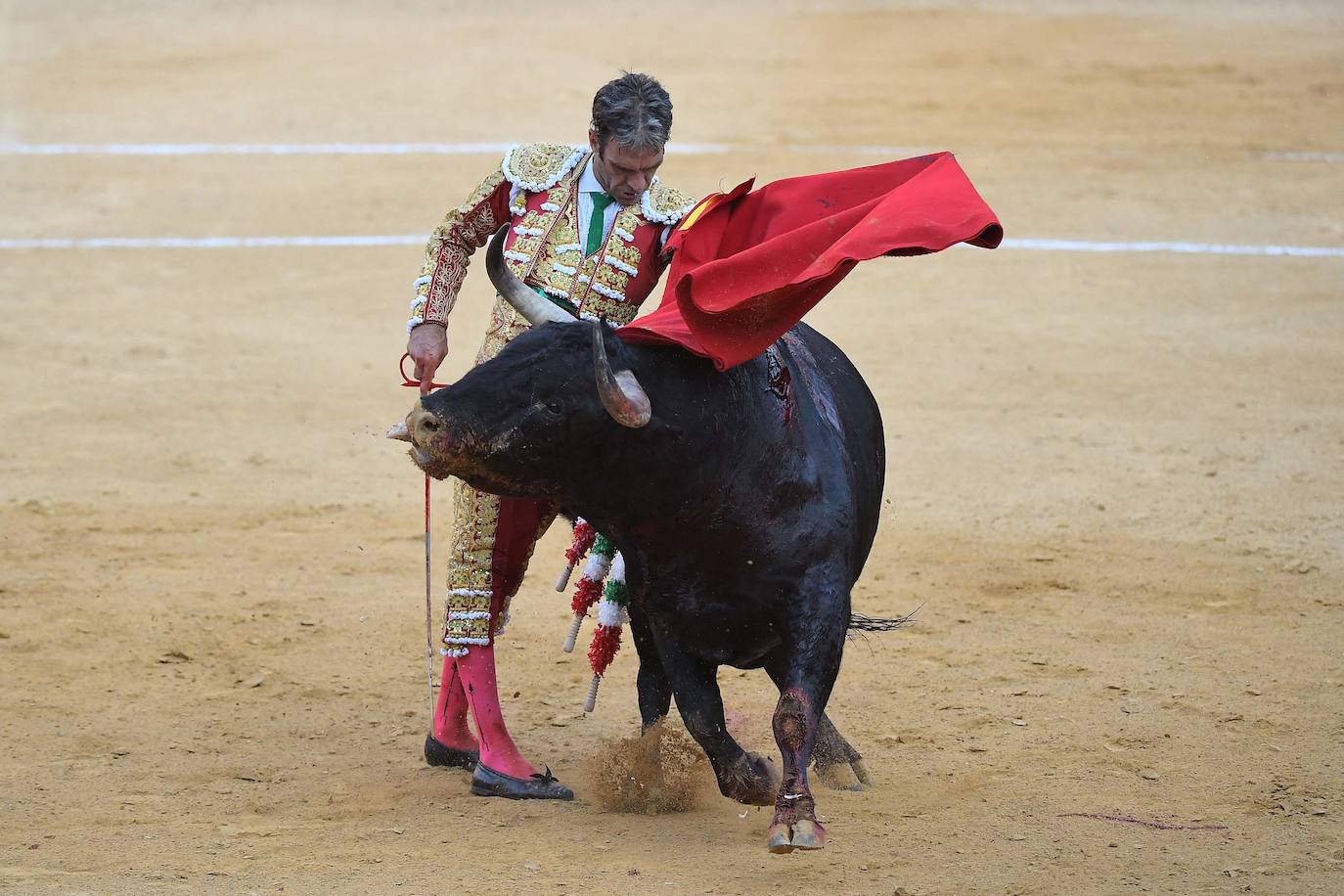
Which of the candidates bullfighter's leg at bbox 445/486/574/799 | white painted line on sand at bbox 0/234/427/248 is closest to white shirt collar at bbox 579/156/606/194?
bullfighter's leg at bbox 445/486/574/799

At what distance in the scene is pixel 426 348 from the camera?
4.40m

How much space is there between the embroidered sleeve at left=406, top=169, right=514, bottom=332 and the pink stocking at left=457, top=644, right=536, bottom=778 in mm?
844

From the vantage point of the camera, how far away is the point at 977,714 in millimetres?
5152

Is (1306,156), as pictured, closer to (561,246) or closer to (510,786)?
(561,246)

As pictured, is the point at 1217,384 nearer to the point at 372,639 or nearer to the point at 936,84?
the point at 372,639

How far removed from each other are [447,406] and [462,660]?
113cm

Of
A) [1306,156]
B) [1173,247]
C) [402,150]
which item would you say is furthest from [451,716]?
[1306,156]

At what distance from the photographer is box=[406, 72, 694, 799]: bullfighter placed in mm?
4309

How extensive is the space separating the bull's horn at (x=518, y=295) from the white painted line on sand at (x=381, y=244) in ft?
22.9

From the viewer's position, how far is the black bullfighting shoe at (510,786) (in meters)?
4.45

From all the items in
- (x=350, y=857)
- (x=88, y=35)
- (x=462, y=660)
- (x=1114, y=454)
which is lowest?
(x=350, y=857)

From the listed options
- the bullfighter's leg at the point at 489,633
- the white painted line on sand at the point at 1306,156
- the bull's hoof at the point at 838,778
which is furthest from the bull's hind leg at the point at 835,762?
the white painted line on sand at the point at 1306,156

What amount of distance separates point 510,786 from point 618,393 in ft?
4.28

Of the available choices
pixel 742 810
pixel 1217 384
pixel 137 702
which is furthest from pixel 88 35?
pixel 742 810
